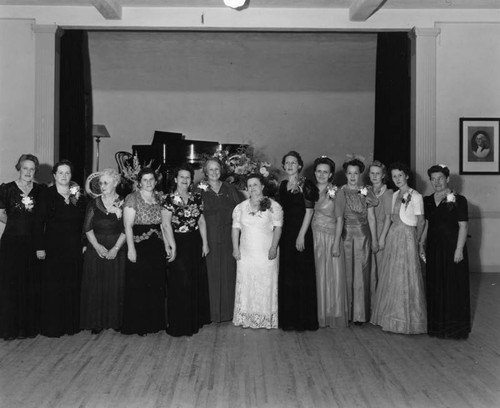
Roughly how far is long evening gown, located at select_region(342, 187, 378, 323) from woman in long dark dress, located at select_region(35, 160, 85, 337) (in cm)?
244

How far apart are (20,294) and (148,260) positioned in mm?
1115

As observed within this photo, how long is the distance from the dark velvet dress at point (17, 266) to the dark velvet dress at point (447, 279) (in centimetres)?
347

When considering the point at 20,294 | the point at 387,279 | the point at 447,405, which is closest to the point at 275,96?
the point at 387,279

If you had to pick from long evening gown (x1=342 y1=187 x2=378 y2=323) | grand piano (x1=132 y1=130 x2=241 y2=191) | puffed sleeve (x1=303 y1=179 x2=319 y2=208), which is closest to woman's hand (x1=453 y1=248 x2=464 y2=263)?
long evening gown (x1=342 y1=187 x2=378 y2=323)

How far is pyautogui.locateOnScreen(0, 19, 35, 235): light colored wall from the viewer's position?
690 cm

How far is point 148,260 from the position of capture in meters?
4.41

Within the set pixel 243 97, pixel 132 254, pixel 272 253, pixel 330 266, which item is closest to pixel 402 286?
pixel 330 266

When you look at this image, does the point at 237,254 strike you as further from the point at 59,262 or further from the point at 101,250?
the point at 59,262

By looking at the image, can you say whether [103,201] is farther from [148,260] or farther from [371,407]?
[371,407]

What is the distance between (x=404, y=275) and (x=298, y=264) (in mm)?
939

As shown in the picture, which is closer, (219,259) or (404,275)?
(404,275)

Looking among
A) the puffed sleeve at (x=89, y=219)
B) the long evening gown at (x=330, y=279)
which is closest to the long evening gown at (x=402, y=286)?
the long evening gown at (x=330, y=279)

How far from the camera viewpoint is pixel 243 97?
10.6m

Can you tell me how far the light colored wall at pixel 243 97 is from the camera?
10312mm
